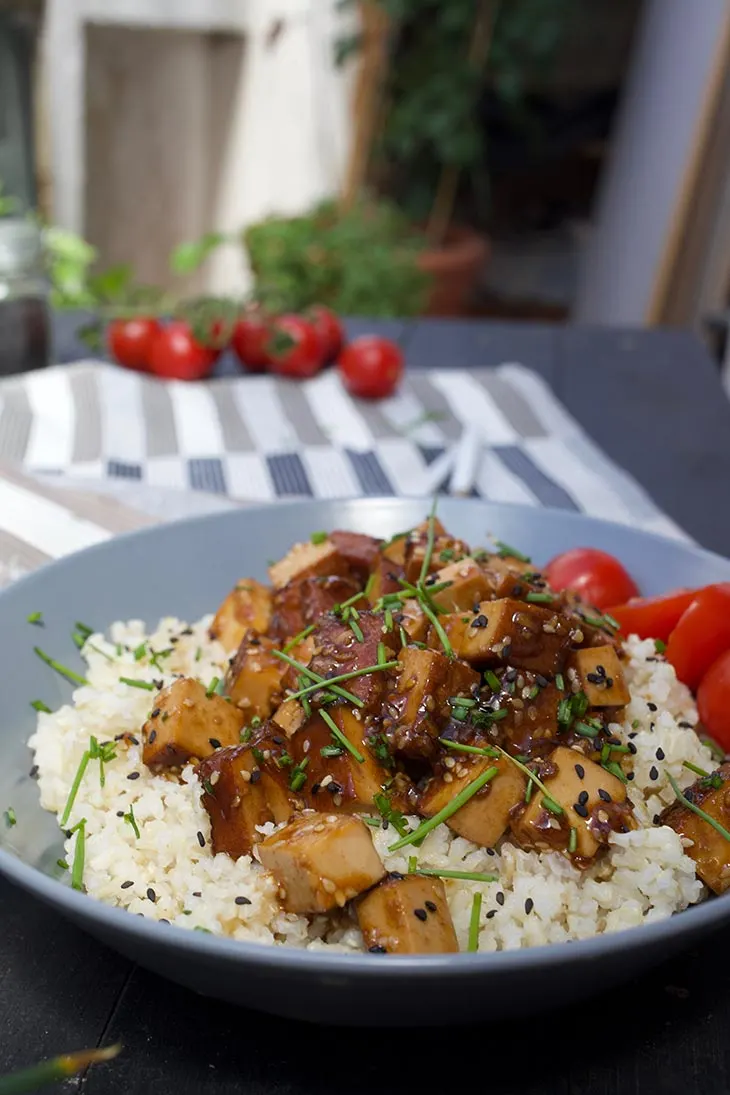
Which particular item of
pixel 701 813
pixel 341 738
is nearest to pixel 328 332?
pixel 341 738

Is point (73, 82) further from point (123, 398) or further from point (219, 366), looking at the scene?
point (123, 398)

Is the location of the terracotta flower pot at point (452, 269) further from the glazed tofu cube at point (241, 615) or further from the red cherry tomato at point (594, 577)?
the glazed tofu cube at point (241, 615)

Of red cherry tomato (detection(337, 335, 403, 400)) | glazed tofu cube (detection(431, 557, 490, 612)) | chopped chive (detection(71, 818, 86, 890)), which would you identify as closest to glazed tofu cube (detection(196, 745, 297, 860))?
chopped chive (detection(71, 818, 86, 890))

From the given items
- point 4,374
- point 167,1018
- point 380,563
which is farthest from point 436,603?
point 4,374

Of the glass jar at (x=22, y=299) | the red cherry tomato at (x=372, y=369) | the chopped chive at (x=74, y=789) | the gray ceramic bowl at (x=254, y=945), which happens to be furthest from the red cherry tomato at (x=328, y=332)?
the chopped chive at (x=74, y=789)

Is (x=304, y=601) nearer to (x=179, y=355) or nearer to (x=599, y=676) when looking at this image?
(x=599, y=676)
